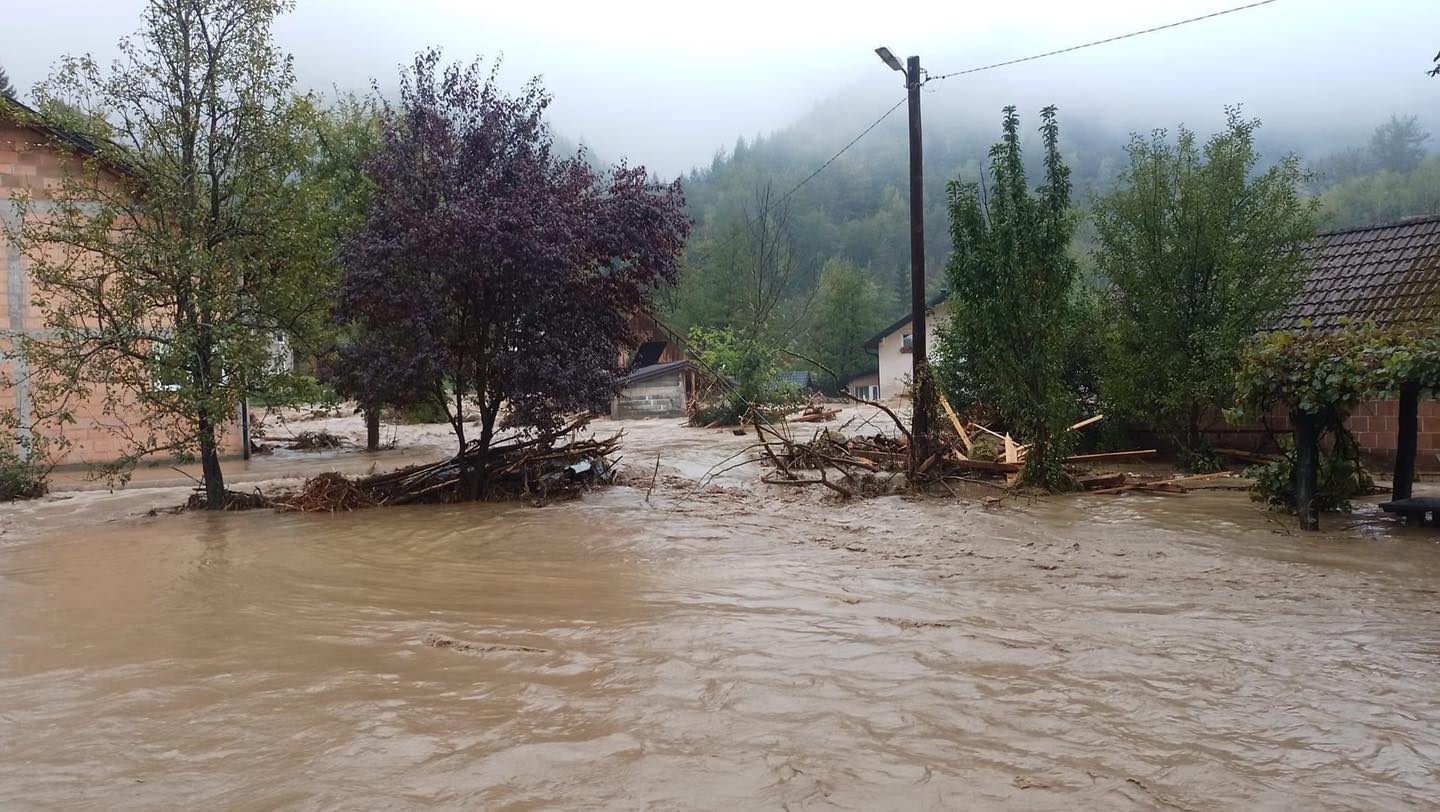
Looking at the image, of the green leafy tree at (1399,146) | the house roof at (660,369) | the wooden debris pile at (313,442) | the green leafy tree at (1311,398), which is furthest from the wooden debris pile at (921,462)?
the green leafy tree at (1399,146)

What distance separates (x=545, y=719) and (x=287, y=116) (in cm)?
1124

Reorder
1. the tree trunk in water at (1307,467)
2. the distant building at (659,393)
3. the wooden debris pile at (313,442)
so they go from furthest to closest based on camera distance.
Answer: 1. the distant building at (659,393)
2. the wooden debris pile at (313,442)
3. the tree trunk in water at (1307,467)

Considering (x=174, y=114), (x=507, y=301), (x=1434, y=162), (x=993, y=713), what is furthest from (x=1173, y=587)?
(x=1434, y=162)

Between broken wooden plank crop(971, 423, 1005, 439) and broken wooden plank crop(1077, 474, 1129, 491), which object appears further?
broken wooden plank crop(971, 423, 1005, 439)

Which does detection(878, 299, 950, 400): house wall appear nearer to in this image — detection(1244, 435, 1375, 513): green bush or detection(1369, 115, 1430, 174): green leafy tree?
detection(1244, 435, 1375, 513): green bush

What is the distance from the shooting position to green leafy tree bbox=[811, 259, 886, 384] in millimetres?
57831

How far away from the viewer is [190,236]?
12.3 meters

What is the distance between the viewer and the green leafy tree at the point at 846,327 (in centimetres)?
5783

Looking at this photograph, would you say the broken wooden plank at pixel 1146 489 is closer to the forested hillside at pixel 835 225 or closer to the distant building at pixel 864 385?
the forested hillside at pixel 835 225

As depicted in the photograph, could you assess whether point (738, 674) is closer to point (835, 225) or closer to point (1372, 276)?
point (1372, 276)

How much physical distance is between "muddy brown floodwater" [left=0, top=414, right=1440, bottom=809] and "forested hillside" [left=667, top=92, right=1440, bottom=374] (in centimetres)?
1138

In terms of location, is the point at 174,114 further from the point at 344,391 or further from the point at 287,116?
the point at 344,391

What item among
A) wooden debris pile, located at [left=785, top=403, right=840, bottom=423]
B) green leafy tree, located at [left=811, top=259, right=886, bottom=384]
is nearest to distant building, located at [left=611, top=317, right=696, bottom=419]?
wooden debris pile, located at [left=785, top=403, right=840, bottom=423]

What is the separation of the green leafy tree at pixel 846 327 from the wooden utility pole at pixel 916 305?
42.7 metres
